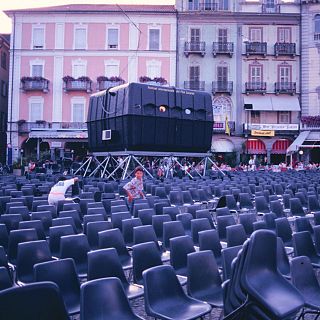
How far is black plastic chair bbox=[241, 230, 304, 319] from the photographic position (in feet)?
6.84

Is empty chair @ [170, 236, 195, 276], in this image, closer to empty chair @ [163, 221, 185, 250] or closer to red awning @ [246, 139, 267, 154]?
empty chair @ [163, 221, 185, 250]

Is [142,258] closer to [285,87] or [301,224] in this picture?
[301,224]

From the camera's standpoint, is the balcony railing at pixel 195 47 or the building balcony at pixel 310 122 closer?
the building balcony at pixel 310 122

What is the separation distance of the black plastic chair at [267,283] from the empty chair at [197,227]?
432cm

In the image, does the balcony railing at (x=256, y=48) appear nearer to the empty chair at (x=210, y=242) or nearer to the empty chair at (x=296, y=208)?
the empty chair at (x=296, y=208)

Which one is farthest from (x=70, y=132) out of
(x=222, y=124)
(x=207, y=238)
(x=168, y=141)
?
(x=207, y=238)

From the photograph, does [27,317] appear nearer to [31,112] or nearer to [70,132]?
[70,132]

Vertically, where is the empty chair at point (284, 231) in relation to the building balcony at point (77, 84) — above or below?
below

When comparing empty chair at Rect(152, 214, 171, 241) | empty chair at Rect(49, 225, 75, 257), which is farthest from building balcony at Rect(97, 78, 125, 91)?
empty chair at Rect(49, 225, 75, 257)

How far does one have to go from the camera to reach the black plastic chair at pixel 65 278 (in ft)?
13.6

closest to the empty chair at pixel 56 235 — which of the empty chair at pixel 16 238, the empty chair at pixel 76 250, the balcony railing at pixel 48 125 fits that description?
the empty chair at pixel 16 238

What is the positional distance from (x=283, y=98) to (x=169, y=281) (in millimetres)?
34078

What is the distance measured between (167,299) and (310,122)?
3366cm

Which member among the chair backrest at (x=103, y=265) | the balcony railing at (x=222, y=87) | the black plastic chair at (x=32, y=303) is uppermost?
the balcony railing at (x=222, y=87)
